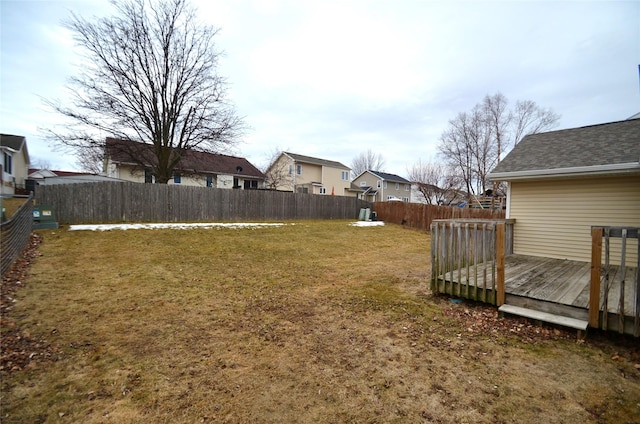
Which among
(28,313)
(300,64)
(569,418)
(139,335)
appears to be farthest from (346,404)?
(300,64)

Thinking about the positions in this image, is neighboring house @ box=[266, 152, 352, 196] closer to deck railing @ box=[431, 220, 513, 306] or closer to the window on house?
the window on house

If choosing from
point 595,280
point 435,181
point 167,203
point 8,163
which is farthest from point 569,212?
point 435,181

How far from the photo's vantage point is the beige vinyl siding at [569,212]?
19.6ft

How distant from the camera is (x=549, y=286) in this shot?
14.6ft

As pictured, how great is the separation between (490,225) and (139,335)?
5458 millimetres

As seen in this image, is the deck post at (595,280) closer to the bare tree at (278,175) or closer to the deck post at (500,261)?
the deck post at (500,261)

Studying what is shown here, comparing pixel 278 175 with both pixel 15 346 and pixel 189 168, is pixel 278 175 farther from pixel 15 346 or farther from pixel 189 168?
pixel 15 346

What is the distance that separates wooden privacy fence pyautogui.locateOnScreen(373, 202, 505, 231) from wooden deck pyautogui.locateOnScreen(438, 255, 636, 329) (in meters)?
9.58

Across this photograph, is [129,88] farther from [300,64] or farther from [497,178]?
[497,178]

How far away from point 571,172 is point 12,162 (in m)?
30.4

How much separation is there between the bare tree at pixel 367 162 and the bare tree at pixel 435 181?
12.0 meters

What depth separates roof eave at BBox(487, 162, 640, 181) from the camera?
554 cm

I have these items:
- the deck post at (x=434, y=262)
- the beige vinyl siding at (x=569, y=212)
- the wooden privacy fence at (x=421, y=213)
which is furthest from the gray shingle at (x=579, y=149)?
the wooden privacy fence at (x=421, y=213)

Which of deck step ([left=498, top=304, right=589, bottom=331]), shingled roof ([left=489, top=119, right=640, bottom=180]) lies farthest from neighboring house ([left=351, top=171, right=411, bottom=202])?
deck step ([left=498, top=304, right=589, bottom=331])
